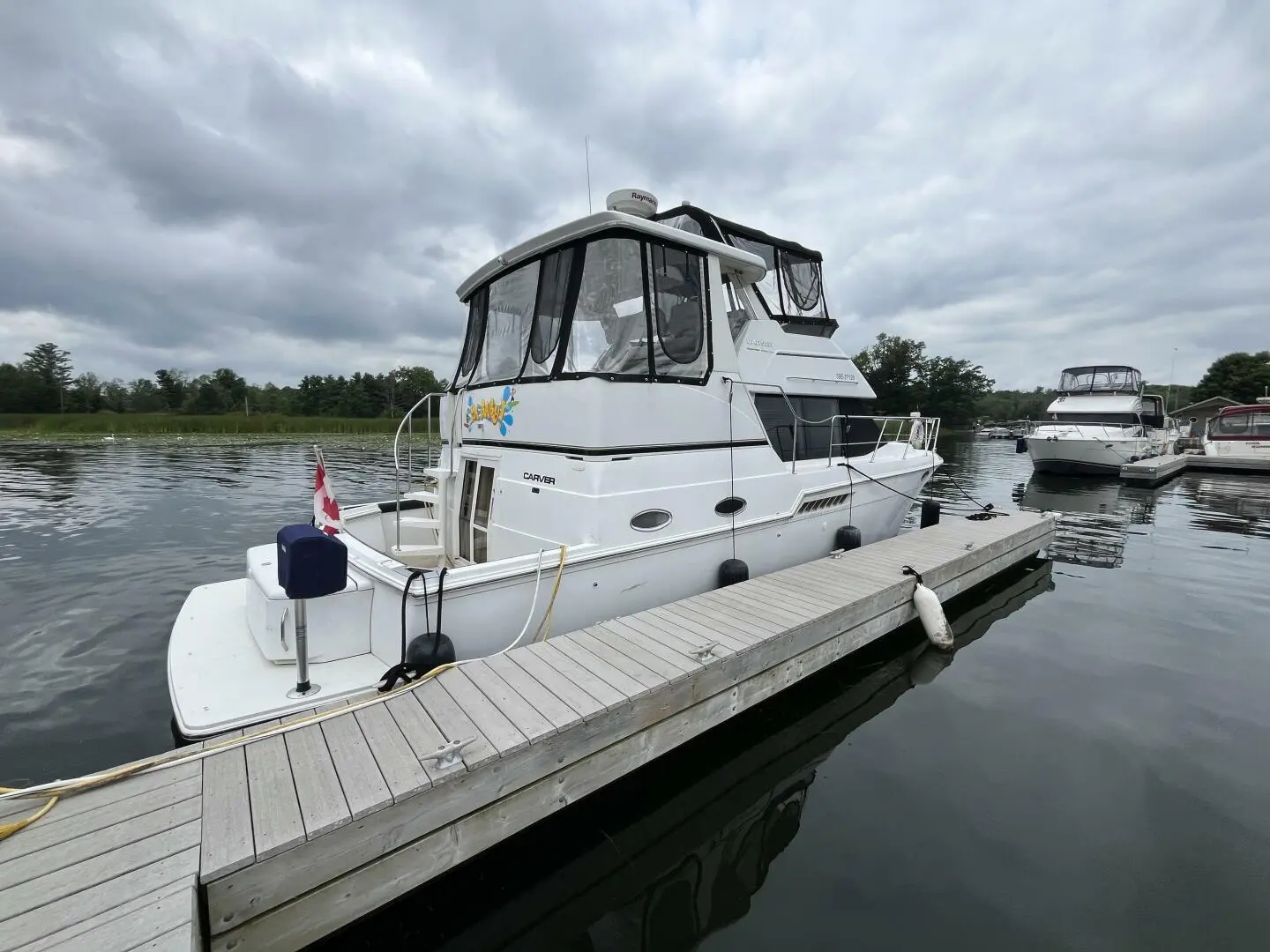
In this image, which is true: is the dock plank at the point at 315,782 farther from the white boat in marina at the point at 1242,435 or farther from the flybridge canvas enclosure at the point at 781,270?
the white boat in marina at the point at 1242,435

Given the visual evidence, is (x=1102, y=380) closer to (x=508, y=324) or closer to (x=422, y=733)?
(x=508, y=324)

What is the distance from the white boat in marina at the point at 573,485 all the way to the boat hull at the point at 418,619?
0.05 feet

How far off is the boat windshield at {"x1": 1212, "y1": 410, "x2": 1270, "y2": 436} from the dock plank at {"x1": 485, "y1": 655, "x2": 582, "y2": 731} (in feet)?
102

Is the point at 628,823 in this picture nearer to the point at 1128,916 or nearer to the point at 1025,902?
the point at 1025,902

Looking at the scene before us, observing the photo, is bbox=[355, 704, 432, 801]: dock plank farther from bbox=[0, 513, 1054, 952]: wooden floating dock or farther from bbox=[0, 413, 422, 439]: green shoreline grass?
bbox=[0, 413, 422, 439]: green shoreline grass

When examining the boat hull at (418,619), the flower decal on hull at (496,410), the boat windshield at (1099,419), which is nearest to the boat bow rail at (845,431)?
the boat hull at (418,619)

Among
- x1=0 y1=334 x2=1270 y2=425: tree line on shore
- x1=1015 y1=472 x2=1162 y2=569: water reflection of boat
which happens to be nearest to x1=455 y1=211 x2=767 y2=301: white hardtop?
x1=1015 y1=472 x2=1162 y2=569: water reflection of boat

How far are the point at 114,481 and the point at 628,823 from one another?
1705 cm

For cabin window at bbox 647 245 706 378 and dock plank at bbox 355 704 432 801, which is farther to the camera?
cabin window at bbox 647 245 706 378

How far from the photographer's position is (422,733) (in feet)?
8.51

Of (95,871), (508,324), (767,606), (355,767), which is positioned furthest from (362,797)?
(508,324)

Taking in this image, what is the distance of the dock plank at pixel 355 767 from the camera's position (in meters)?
2.12

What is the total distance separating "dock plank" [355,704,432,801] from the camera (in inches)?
87.1

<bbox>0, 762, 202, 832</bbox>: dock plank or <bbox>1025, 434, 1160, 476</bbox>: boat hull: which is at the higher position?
<bbox>1025, 434, 1160, 476</bbox>: boat hull
